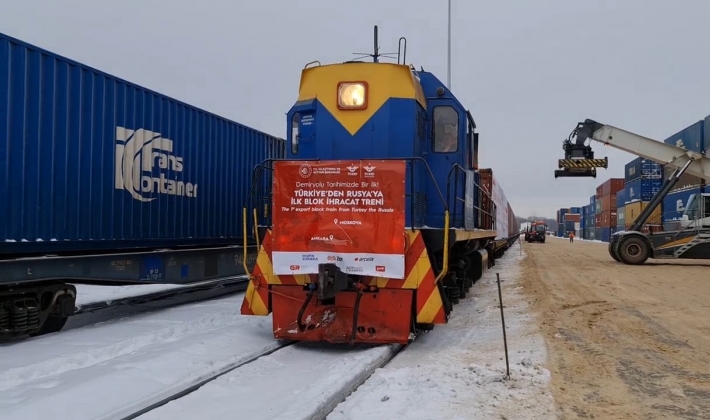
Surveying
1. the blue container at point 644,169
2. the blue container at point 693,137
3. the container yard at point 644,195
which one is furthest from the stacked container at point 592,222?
the blue container at point 693,137

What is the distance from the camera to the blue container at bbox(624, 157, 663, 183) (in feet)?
155

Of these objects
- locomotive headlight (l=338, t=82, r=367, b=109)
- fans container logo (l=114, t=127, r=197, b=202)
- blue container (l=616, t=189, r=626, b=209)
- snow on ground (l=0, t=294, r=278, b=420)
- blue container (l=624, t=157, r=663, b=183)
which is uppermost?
blue container (l=624, t=157, r=663, b=183)

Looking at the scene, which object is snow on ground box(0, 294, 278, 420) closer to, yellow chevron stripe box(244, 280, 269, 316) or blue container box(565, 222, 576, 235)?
yellow chevron stripe box(244, 280, 269, 316)

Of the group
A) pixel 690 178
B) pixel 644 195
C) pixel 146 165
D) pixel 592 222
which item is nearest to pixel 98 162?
pixel 146 165

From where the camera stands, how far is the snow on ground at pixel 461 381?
13.1 ft

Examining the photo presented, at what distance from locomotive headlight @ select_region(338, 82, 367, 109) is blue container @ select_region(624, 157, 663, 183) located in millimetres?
44533

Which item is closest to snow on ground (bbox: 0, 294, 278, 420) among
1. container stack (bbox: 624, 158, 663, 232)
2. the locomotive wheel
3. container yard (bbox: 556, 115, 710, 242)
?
the locomotive wheel

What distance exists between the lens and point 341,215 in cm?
596

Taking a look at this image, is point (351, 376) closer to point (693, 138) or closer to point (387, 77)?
point (387, 77)

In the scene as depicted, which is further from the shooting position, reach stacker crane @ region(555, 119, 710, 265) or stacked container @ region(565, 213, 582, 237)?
stacked container @ region(565, 213, 582, 237)

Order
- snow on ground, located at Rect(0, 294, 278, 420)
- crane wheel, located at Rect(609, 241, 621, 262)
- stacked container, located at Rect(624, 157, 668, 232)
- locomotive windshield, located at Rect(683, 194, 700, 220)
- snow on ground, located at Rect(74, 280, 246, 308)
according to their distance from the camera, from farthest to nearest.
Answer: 1. stacked container, located at Rect(624, 157, 668, 232)
2. locomotive windshield, located at Rect(683, 194, 700, 220)
3. crane wheel, located at Rect(609, 241, 621, 262)
4. snow on ground, located at Rect(74, 280, 246, 308)
5. snow on ground, located at Rect(0, 294, 278, 420)

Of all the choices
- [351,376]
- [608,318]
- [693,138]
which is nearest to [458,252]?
[608,318]

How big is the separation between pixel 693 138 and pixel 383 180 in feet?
125

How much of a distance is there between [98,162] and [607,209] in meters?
69.3
